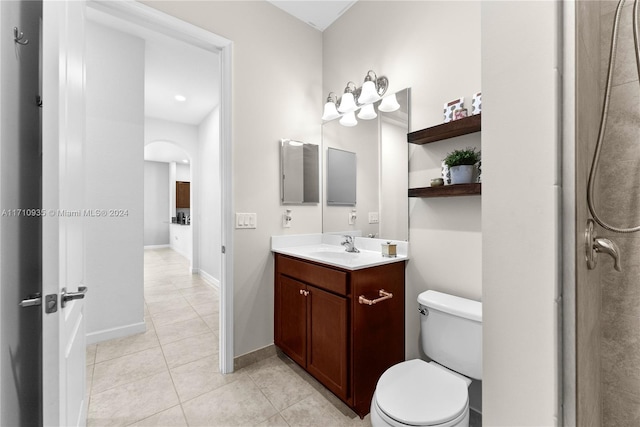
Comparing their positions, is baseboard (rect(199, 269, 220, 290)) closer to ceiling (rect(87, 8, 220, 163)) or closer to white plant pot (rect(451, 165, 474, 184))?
ceiling (rect(87, 8, 220, 163))

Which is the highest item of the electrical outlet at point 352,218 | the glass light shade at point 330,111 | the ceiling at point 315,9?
the ceiling at point 315,9

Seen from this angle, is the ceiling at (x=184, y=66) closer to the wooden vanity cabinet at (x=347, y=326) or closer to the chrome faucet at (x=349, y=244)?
the chrome faucet at (x=349, y=244)

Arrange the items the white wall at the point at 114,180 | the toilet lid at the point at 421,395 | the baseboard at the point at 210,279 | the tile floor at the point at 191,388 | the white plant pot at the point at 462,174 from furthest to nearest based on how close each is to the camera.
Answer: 1. the baseboard at the point at 210,279
2. the white wall at the point at 114,180
3. the tile floor at the point at 191,388
4. the white plant pot at the point at 462,174
5. the toilet lid at the point at 421,395

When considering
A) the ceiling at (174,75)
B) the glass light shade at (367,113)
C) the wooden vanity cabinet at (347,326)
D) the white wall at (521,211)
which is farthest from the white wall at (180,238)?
the white wall at (521,211)

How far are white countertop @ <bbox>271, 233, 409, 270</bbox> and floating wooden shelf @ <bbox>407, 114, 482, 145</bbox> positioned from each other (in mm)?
659

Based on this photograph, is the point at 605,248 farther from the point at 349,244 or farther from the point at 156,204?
the point at 156,204

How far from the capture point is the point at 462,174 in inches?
55.0

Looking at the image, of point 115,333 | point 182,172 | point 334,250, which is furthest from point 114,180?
point 182,172

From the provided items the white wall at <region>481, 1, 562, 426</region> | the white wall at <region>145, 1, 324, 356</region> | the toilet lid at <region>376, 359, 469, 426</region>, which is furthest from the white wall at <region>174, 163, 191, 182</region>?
the white wall at <region>481, 1, 562, 426</region>

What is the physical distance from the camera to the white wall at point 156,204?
7.99 meters

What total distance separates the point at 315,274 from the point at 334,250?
468 millimetres

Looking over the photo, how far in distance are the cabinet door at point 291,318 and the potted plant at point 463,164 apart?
44.9 inches

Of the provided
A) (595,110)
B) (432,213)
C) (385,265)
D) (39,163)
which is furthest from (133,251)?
(595,110)

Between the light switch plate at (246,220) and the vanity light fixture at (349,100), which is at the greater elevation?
the vanity light fixture at (349,100)
